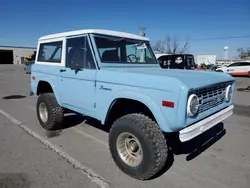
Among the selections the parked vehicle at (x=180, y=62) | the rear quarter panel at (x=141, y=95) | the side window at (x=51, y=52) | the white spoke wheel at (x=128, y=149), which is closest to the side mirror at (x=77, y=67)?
the rear quarter panel at (x=141, y=95)

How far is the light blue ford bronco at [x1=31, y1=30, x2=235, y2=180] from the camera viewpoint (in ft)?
8.48

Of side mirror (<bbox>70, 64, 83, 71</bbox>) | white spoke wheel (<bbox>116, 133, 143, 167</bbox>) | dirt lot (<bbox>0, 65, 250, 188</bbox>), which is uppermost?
side mirror (<bbox>70, 64, 83, 71</bbox>)

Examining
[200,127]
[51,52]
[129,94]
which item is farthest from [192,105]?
[51,52]

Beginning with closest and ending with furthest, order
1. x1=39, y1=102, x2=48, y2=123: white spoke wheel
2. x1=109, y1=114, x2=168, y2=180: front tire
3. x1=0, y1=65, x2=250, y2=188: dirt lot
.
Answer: x1=109, y1=114, x2=168, y2=180: front tire, x1=0, y1=65, x2=250, y2=188: dirt lot, x1=39, y1=102, x2=48, y2=123: white spoke wheel

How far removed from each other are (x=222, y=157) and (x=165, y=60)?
39.8 ft

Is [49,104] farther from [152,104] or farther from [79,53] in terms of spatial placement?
[152,104]

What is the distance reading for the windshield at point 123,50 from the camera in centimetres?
372

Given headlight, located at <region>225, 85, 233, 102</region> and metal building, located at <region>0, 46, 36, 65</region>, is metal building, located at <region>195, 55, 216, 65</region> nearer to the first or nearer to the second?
headlight, located at <region>225, 85, 233, 102</region>

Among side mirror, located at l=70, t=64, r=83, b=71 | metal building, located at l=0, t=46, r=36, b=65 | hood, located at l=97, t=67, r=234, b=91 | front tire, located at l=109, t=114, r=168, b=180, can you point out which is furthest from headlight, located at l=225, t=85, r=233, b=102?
metal building, located at l=0, t=46, r=36, b=65

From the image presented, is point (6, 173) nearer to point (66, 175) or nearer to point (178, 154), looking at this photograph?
point (66, 175)

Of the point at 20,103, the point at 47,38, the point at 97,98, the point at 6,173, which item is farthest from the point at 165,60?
the point at 6,173

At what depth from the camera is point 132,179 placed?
117 inches

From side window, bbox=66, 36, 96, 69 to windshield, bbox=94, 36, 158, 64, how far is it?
7.7 inches

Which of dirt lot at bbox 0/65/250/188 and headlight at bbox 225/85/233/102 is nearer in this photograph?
dirt lot at bbox 0/65/250/188
